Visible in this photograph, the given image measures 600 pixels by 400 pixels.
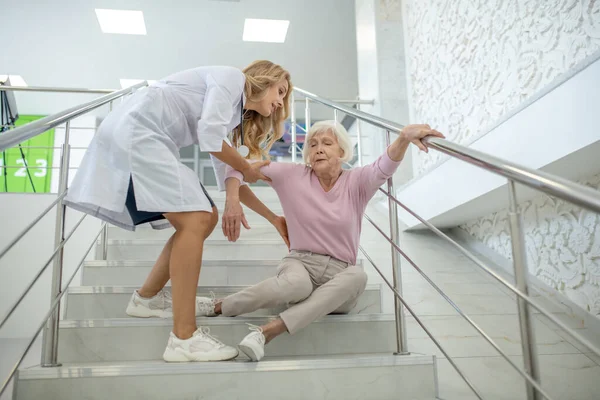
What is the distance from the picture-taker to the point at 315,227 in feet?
5.00

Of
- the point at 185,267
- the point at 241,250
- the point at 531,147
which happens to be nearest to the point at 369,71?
the point at 241,250

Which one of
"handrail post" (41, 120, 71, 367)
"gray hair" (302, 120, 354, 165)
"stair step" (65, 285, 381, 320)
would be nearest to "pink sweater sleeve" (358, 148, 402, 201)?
"gray hair" (302, 120, 354, 165)

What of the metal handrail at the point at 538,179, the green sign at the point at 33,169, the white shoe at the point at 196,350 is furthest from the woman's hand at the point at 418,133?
the green sign at the point at 33,169

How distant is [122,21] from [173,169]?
452cm

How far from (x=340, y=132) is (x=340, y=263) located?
0.46m

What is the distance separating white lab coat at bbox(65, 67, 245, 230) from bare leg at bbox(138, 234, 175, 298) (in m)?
0.17

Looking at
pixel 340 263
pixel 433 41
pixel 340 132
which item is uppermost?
pixel 433 41

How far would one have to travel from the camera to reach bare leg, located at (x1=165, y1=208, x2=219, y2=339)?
1.23 meters

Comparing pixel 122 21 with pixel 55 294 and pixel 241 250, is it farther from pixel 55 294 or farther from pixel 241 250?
pixel 55 294

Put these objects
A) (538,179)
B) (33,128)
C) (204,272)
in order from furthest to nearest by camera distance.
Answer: (204,272) → (33,128) → (538,179)

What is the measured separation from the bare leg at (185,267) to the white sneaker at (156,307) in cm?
20

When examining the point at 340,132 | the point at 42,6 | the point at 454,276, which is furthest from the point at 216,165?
the point at 42,6

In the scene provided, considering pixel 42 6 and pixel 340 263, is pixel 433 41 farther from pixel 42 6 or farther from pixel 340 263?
pixel 42 6

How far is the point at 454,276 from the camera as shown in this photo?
7.32 ft
